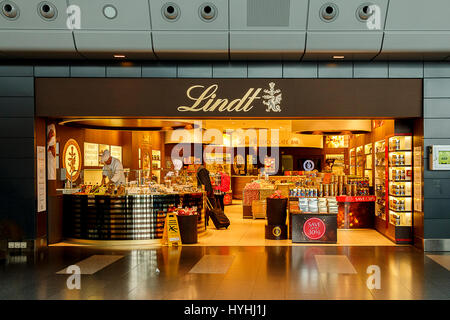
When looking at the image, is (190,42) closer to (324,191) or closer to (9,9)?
(9,9)

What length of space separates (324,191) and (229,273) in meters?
4.39

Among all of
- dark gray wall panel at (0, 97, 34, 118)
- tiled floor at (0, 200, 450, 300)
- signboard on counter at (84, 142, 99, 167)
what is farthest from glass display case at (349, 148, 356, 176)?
dark gray wall panel at (0, 97, 34, 118)

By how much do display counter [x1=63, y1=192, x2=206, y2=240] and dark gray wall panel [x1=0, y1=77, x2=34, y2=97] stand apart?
7.69 feet

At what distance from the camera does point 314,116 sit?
8484mm

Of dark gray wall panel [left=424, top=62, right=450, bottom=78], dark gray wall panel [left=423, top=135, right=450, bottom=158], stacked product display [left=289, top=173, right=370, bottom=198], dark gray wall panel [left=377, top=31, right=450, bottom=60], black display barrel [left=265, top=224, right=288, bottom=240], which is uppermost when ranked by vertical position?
dark gray wall panel [left=377, top=31, right=450, bottom=60]

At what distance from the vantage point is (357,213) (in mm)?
10727

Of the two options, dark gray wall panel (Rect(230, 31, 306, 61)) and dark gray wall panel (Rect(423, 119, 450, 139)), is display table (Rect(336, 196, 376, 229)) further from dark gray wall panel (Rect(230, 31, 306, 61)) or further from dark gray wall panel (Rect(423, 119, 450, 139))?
dark gray wall panel (Rect(230, 31, 306, 61))

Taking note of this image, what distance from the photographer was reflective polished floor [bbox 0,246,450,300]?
548cm

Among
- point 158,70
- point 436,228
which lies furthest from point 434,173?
point 158,70

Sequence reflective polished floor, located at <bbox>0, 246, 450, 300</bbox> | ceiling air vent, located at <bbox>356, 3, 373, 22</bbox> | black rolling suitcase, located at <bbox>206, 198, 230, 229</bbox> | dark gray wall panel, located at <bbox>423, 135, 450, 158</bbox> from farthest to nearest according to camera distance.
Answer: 1. black rolling suitcase, located at <bbox>206, 198, 230, 229</bbox>
2. dark gray wall panel, located at <bbox>423, 135, 450, 158</bbox>
3. ceiling air vent, located at <bbox>356, 3, 373, 22</bbox>
4. reflective polished floor, located at <bbox>0, 246, 450, 300</bbox>

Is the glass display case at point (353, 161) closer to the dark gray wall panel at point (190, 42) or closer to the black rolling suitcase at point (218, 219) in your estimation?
the black rolling suitcase at point (218, 219)

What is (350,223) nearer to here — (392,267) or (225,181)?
(392,267)

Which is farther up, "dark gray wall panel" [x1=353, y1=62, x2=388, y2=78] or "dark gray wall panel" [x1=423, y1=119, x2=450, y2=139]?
"dark gray wall panel" [x1=353, y1=62, x2=388, y2=78]

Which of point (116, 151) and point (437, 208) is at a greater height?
point (116, 151)
